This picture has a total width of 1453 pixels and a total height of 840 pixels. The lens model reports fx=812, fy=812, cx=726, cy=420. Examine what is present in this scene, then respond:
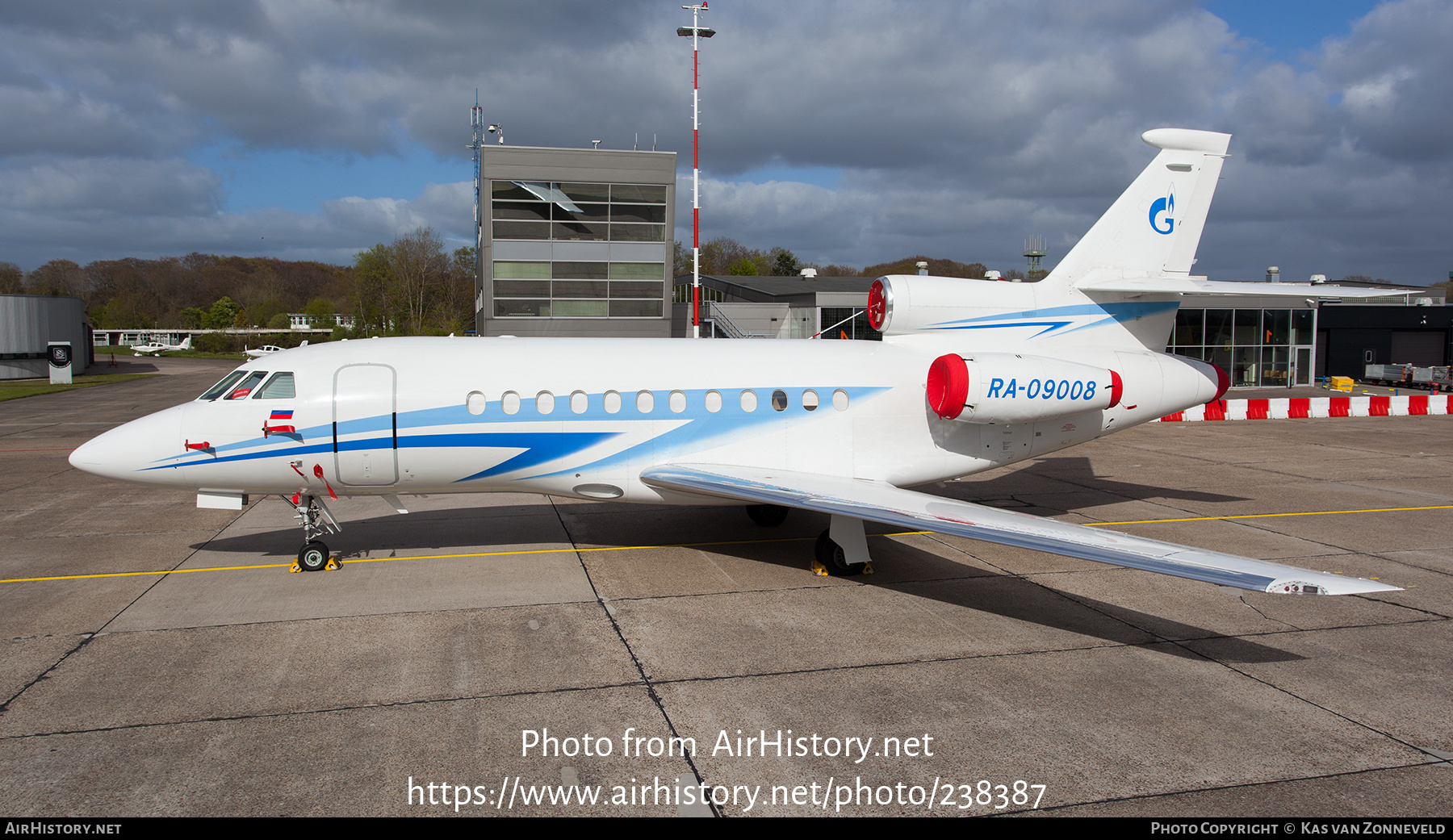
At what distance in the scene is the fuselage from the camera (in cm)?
1040

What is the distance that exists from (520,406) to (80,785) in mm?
6046

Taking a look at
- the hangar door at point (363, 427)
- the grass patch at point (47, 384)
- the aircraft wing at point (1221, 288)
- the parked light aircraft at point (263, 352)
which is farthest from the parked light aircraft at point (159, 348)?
the aircraft wing at point (1221, 288)

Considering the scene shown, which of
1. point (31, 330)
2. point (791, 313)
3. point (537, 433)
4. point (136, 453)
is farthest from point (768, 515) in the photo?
point (31, 330)

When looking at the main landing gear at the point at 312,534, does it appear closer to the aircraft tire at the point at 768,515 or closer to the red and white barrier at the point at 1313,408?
the aircraft tire at the point at 768,515

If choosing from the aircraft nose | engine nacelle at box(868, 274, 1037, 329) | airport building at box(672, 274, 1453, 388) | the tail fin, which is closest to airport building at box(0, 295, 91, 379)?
airport building at box(672, 274, 1453, 388)

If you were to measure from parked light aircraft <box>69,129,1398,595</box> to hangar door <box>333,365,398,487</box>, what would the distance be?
0.9 inches

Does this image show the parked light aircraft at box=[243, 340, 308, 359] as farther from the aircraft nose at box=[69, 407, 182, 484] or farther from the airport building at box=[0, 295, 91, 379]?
the airport building at box=[0, 295, 91, 379]

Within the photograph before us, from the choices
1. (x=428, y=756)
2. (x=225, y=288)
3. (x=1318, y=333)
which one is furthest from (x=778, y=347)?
(x=225, y=288)

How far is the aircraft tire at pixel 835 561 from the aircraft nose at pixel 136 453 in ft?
27.2

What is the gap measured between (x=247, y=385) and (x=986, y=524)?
30.6 ft

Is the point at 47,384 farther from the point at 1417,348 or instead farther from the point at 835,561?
the point at 1417,348

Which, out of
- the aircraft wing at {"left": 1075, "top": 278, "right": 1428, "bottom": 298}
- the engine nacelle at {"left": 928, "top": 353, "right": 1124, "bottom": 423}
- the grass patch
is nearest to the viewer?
the aircraft wing at {"left": 1075, "top": 278, "right": 1428, "bottom": 298}

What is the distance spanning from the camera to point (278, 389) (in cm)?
1050

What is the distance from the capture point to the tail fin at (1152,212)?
12.5m
